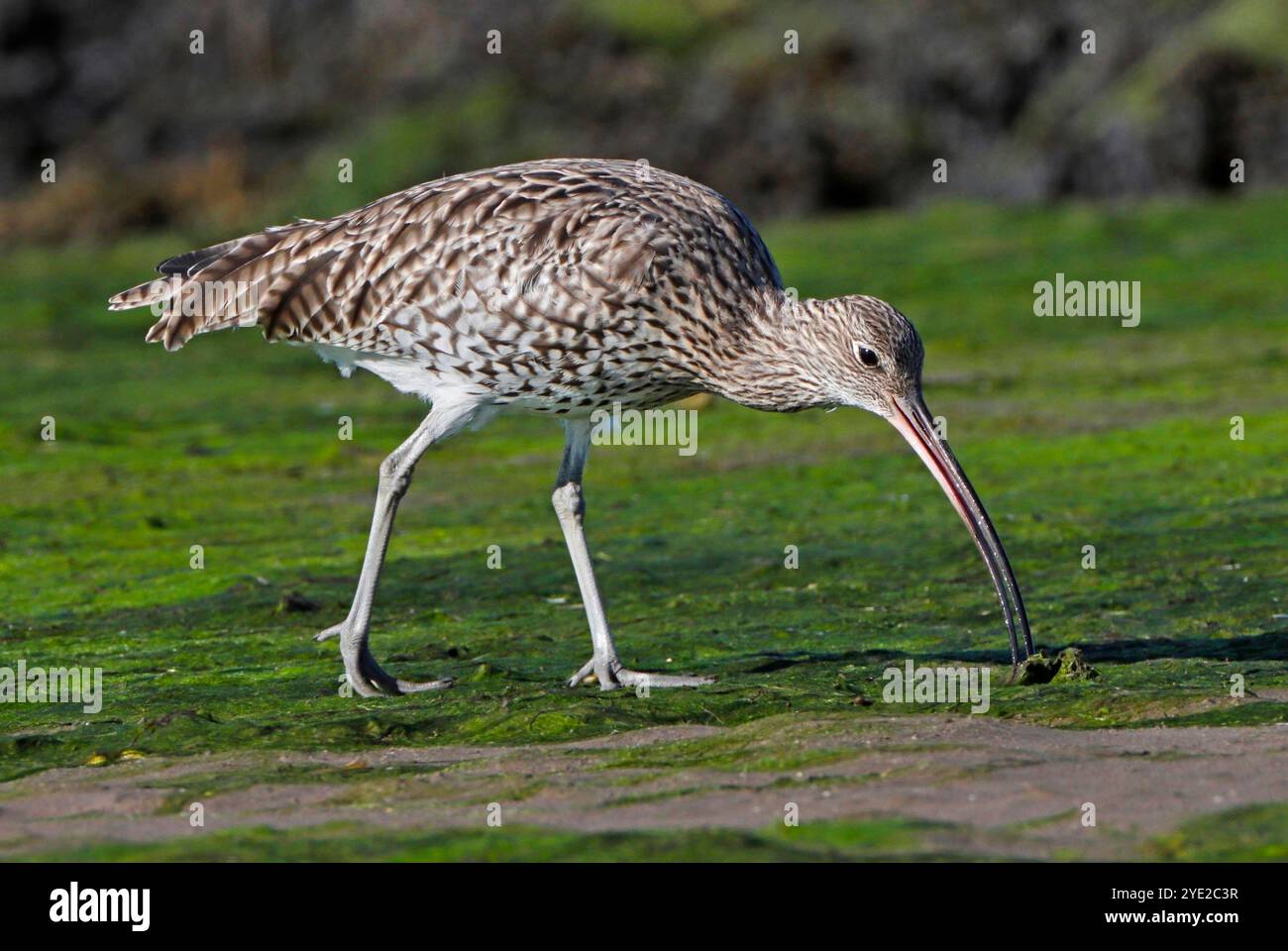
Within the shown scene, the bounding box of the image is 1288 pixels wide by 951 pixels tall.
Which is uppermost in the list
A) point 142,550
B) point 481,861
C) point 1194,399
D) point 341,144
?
point 341,144

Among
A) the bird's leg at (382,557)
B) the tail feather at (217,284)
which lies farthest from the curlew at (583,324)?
the tail feather at (217,284)

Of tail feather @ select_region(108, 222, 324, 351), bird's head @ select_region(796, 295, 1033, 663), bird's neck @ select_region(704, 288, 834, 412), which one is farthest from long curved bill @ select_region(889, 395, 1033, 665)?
tail feather @ select_region(108, 222, 324, 351)

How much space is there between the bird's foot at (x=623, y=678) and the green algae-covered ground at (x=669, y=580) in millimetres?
199

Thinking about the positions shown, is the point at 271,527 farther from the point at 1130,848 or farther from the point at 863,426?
the point at 1130,848

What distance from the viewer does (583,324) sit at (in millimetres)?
9789

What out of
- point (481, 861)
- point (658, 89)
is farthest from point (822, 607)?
point (658, 89)

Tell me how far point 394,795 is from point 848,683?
2.65 meters

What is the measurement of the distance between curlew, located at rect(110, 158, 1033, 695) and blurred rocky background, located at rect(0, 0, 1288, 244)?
2163 cm

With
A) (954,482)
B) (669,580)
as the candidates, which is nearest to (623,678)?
(954,482)

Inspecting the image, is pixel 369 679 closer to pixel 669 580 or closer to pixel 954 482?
pixel 954 482

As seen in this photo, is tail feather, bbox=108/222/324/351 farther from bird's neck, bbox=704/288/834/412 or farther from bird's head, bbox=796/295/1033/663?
bird's head, bbox=796/295/1033/663

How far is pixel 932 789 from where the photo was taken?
288 inches

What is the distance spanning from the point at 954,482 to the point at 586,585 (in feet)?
6.33

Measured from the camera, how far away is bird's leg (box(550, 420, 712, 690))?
9945 millimetres
